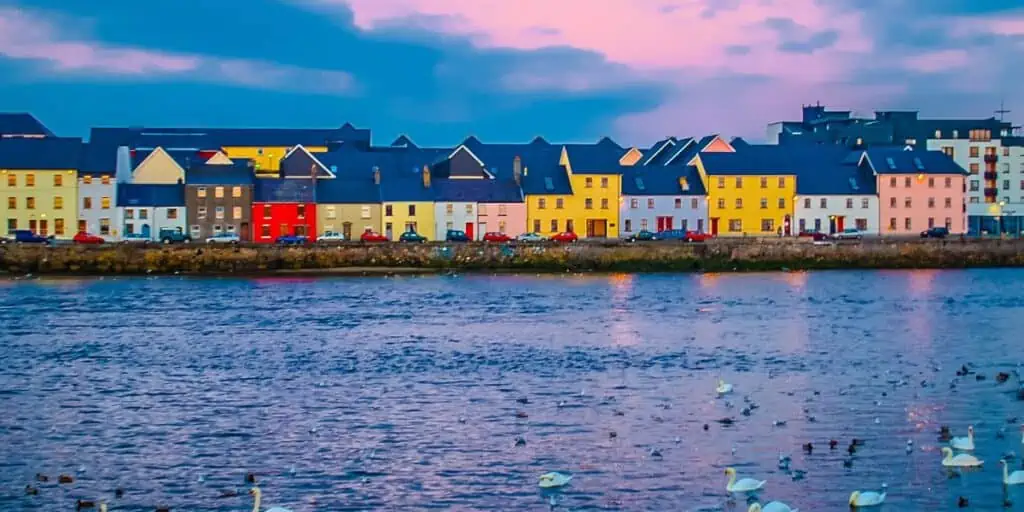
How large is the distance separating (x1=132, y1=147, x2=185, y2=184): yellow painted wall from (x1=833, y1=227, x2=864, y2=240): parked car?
44337 mm

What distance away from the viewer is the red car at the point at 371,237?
3591 inches

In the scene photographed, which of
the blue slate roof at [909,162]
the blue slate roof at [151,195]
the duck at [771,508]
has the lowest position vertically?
the duck at [771,508]

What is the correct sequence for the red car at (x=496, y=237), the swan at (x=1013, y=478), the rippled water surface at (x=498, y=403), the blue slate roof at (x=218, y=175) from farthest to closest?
the blue slate roof at (x=218, y=175), the red car at (x=496, y=237), the rippled water surface at (x=498, y=403), the swan at (x=1013, y=478)

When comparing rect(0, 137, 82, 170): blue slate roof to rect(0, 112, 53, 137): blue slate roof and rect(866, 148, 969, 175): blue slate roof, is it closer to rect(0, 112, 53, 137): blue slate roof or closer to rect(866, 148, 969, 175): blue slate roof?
rect(0, 112, 53, 137): blue slate roof

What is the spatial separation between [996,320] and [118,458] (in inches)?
1282

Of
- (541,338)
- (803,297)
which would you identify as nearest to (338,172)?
(803,297)

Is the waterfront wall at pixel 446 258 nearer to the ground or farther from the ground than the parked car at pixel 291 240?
nearer to the ground

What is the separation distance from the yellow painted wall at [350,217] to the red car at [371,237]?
0.27 m

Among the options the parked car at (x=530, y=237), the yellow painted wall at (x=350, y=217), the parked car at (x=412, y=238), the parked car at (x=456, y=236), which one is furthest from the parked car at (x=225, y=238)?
the parked car at (x=530, y=237)

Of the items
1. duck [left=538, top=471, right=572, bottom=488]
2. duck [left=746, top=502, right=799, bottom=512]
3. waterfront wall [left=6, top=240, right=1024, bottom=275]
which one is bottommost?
duck [left=538, top=471, right=572, bottom=488]

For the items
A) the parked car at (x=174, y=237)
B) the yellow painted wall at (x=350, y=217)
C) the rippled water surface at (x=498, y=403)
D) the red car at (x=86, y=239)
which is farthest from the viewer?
the yellow painted wall at (x=350, y=217)

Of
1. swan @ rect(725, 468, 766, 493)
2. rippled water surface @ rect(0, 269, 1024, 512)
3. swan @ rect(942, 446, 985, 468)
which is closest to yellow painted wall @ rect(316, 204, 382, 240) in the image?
rippled water surface @ rect(0, 269, 1024, 512)

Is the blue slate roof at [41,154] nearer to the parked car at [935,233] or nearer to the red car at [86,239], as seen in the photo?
the red car at [86,239]

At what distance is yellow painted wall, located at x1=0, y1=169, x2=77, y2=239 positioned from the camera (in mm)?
97438
